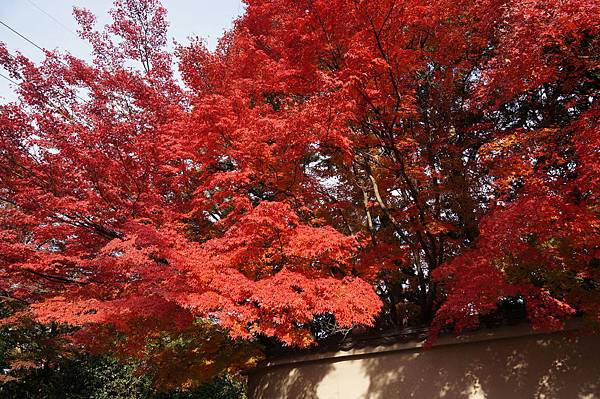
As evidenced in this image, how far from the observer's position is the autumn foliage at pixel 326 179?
742 cm

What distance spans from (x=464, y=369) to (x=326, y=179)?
6.44 m

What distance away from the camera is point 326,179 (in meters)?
12.7

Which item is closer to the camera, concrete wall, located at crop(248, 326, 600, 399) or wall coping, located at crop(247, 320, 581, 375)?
concrete wall, located at crop(248, 326, 600, 399)

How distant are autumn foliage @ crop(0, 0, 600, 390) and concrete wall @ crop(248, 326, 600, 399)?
0.66 m

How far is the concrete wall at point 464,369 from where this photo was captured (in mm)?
7688

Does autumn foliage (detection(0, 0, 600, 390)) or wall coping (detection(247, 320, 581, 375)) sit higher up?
autumn foliage (detection(0, 0, 600, 390))

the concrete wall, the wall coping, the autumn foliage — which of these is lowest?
the concrete wall

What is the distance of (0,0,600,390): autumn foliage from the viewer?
742cm

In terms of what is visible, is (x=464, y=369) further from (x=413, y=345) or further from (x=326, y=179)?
(x=326, y=179)

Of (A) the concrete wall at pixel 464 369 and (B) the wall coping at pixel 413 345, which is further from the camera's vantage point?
(B) the wall coping at pixel 413 345

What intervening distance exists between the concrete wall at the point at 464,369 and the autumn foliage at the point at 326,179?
2.17 ft

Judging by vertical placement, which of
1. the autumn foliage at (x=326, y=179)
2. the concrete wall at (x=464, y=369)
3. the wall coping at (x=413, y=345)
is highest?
the autumn foliage at (x=326, y=179)

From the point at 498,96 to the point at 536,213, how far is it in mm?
4128

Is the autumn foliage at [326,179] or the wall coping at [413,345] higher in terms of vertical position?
the autumn foliage at [326,179]
